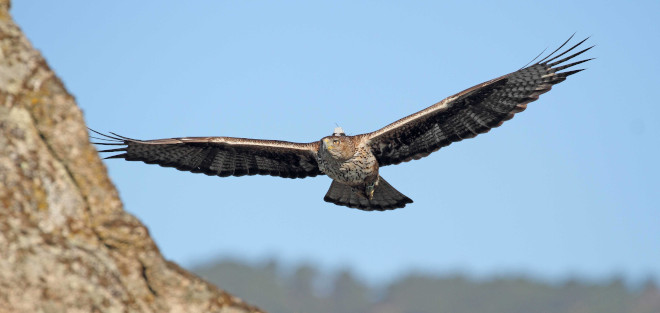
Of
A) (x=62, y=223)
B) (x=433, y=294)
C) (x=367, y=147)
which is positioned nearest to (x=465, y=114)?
(x=367, y=147)

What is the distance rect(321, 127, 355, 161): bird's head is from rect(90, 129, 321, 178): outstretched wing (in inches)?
23.4

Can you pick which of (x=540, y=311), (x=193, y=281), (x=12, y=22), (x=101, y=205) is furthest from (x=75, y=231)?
(x=540, y=311)

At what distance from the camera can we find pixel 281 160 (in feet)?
43.7

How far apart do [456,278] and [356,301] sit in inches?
544

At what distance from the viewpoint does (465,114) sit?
1249 cm

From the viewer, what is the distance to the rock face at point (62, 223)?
224 inches

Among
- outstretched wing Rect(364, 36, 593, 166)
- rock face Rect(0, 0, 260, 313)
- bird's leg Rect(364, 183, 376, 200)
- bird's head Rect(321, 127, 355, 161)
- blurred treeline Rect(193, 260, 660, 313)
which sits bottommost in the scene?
rock face Rect(0, 0, 260, 313)

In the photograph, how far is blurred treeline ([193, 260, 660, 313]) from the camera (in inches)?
4483

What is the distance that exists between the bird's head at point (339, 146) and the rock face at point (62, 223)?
5809 mm

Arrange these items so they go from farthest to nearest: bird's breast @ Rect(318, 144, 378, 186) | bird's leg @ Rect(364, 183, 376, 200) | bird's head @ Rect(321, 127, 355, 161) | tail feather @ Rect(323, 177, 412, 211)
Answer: tail feather @ Rect(323, 177, 412, 211), bird's leg @ Rect(364, 183, 376, 200), bird's breast @ Rect(318, 144, 378, 186), bird's head @ Rect(321, 127, 355, 161)

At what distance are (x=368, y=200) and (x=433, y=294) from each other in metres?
115

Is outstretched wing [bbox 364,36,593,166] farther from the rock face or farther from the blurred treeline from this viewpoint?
the blurred treeline

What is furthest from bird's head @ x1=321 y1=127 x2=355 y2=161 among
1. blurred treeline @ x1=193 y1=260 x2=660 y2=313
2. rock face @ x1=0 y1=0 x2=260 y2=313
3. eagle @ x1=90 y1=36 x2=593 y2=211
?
blurred treeline @ x1=193 y1=260 x2=660 y2=313

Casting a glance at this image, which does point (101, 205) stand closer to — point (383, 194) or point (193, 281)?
point (193, 281)
